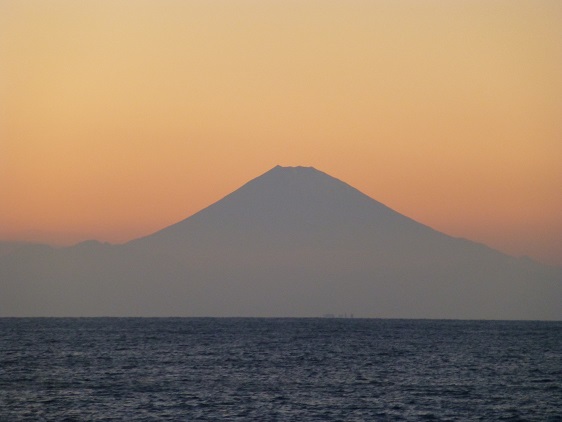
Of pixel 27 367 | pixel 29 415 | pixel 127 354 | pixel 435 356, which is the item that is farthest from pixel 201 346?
pixel 29 415

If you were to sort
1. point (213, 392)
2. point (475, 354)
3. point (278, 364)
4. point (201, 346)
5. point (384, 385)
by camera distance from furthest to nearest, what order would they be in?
1. point (201, 346)
2. point (475, 354)
3. point (278, 364)
4. point (384, 385)
5. point (213, 392)

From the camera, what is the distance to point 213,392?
2249 inches

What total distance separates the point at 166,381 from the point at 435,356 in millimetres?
33859

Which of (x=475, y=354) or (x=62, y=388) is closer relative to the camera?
(x=62, y=388)

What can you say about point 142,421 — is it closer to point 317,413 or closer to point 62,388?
point 317,413

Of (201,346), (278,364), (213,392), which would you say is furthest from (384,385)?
(201,346)

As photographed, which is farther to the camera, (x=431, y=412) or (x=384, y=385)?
(x=384, y=385)

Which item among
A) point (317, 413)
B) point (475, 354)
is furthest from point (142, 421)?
point (475, 354)

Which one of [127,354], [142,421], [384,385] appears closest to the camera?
[142,421]

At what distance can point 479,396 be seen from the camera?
57.7 meters

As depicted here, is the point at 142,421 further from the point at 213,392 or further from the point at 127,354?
the point at 127,354

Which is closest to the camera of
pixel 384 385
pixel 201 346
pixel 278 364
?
pixel 384 385

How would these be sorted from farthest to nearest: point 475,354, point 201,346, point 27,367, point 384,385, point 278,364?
point 201,346, point 475,354, point 278,364, point 27,367, point 384,385

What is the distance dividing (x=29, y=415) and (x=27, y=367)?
25.1m
